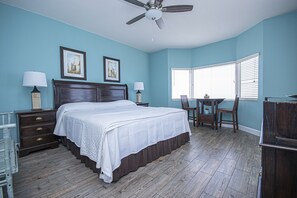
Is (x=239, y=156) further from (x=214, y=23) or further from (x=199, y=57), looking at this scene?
(x=199, y=57)

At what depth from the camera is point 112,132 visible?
62.2 inches

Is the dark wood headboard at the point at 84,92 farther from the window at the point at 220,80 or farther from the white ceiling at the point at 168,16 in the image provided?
the window at the point at 220,80

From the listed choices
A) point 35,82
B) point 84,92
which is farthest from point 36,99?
point 84,92

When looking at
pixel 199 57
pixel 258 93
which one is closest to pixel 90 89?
pixel 199 57

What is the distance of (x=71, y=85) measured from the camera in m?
3.14

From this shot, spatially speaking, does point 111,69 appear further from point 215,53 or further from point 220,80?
point 220,80

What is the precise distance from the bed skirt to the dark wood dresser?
54.3 inches

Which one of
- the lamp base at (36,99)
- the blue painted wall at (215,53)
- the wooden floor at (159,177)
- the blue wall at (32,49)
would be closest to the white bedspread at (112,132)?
the wooden floor at (159,177)

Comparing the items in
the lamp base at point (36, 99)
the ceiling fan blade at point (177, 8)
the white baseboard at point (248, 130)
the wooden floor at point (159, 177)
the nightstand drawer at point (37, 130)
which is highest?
the ceiling fan blade at point (177, 8)

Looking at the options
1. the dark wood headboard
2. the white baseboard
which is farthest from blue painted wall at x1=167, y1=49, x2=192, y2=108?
the white baseboard

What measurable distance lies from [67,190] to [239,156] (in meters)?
2.50

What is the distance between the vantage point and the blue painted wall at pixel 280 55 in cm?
283

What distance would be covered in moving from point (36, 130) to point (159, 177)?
2.27 m

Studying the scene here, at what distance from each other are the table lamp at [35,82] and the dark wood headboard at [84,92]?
0.34m
